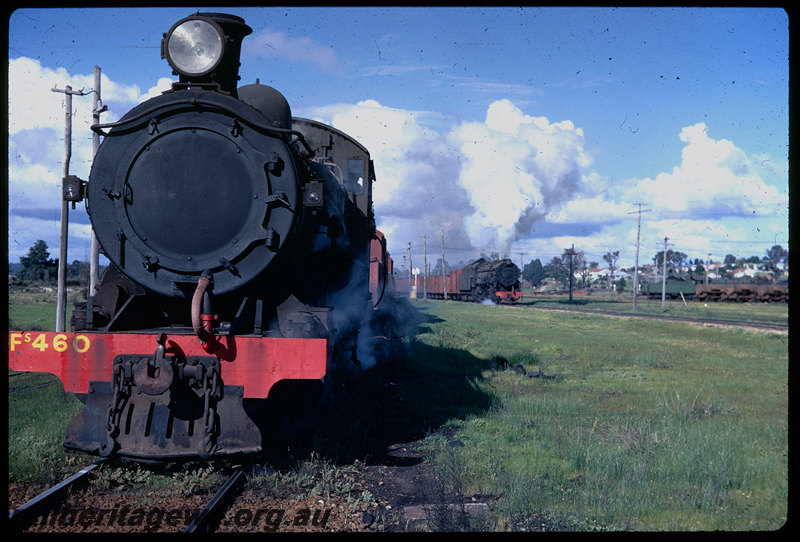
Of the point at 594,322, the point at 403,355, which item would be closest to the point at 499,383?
the point at 403,355

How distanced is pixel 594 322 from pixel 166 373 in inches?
949

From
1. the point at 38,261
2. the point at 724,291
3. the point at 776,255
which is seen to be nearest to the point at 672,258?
the point at 776,255

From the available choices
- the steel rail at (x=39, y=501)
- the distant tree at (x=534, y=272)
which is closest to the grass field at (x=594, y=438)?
the steel rail at (x=39, y=501)

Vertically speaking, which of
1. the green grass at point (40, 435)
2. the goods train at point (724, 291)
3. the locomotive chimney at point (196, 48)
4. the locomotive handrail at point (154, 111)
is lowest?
the green grass at point (40, 435)

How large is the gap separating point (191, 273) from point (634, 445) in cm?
446

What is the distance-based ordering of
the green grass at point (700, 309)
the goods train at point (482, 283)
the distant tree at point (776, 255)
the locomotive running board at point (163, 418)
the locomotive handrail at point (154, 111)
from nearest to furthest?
the locomotive running board at point (163, 418) < the locomotive handrail at point (154, 111) < the green grass at point (700, 309) < the goods train at point (482, 283) < the distant tree at point (776, 255)

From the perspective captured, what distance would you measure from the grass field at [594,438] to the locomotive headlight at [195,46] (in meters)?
3.57

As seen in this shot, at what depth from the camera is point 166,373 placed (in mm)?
4160

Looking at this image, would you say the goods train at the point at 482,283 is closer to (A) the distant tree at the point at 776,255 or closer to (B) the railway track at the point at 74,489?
(B) the railway track at the point at 74,489

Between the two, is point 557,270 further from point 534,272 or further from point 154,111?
point 154,111

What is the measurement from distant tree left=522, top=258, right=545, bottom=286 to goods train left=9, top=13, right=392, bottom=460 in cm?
12121

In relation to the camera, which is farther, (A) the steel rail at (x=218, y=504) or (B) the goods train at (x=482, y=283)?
(B) the goods train at (x=482, y=283)

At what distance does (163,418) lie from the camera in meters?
4.22

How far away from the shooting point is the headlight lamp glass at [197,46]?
4.65 m
